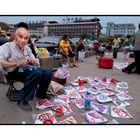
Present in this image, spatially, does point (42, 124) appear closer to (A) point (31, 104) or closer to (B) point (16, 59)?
(A) point (31, 104)

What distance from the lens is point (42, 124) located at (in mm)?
3133

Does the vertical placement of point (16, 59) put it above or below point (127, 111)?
above

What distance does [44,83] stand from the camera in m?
3.96

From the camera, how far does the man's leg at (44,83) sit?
3.90 m

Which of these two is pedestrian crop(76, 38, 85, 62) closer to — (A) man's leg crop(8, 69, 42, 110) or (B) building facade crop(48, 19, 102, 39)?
(B) building facade crop(48, 19, 102, 39)

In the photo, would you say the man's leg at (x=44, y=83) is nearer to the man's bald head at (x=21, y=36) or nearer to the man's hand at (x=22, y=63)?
the man's hand at (x=22, y=63)

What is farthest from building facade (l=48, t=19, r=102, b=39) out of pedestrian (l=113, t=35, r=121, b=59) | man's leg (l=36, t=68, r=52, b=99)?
man's leg (l=36, t=68, r=52, b=99)

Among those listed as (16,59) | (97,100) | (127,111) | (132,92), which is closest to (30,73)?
(16,59)

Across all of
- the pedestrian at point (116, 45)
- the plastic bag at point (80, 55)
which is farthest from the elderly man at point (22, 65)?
the pedestrian at point (116, 45)

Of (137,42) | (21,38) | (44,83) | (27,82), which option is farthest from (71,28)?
(27,82)

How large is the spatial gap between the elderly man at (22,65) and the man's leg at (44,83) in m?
0.11

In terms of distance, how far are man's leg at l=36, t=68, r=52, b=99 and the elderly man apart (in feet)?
0.37

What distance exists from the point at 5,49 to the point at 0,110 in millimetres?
926

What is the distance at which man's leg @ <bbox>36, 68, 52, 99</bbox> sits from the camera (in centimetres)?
390
